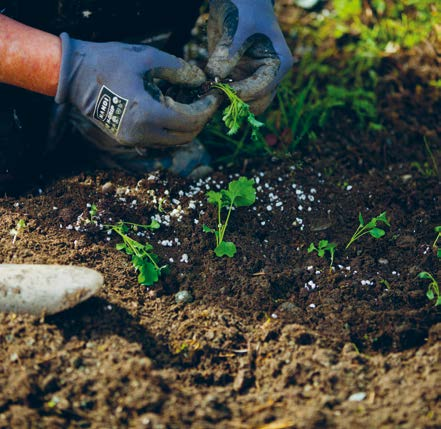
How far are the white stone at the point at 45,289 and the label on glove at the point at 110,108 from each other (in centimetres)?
62

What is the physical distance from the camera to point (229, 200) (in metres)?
2.51

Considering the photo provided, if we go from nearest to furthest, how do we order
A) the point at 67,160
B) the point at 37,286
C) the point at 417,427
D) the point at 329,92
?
the point at 417,427, the point at 37,286, the point at 67,160, the point at 329,92

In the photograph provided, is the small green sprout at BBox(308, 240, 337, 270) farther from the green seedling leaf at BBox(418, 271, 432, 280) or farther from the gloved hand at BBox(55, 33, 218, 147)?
the gloved hand at BBox(55, 33, 218, 147)

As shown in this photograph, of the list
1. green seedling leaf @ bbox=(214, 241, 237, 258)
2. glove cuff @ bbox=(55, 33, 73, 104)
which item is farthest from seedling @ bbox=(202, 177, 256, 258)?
glove cuff @ bbox=(55, 33, 73, 104)

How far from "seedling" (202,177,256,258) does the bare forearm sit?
81 centimetres

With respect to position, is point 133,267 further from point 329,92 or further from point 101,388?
point 329,92

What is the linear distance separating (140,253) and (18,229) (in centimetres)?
52

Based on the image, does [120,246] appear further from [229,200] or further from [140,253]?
[229,200]

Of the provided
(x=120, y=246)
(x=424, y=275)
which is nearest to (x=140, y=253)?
(x=120, y=246)

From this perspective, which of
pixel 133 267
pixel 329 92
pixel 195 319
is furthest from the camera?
pixel 329 92

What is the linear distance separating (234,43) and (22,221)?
1.16 m

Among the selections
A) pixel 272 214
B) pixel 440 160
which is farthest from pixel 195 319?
pixel 440 160

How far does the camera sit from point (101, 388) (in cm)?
183

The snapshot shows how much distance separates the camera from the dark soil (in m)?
1.81
